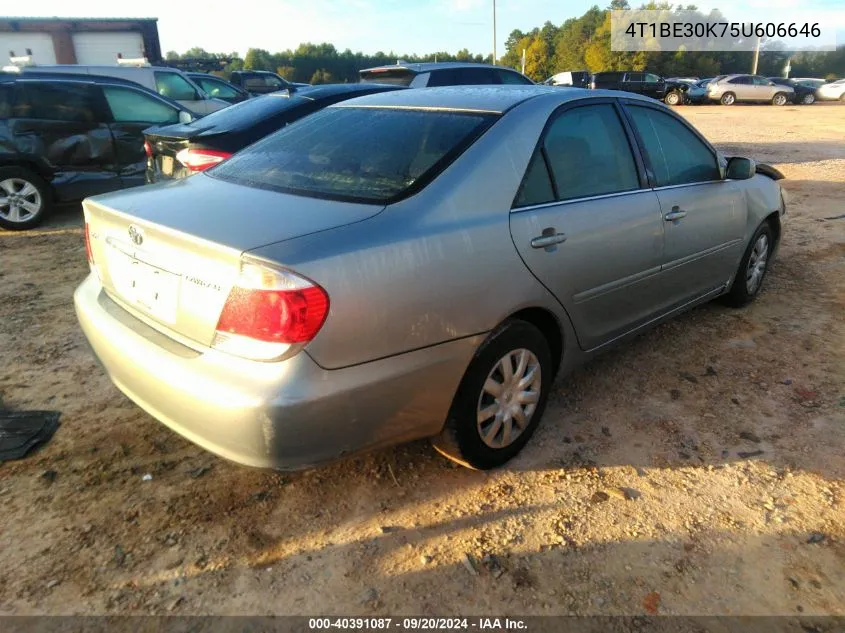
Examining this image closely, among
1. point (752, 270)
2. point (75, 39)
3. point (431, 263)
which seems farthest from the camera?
point (75, 39)

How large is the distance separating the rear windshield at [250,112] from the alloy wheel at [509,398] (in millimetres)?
3603

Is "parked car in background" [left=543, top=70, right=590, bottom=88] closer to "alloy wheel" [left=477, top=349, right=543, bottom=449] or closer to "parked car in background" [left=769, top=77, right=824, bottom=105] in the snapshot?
"parked car in background" [left=769, top=77, right=824, bottom=105]

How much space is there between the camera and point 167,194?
251 centimetres

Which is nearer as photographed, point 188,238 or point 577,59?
point 188,238

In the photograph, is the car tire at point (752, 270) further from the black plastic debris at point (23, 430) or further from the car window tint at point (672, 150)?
A: the black plastic debris at point (23, 430)

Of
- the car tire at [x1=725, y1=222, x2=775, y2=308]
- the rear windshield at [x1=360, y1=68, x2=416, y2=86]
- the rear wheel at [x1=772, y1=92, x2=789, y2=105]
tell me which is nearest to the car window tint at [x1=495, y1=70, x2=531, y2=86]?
the rear windshield at [x1=360, y1=68, x2=416, y2=86]

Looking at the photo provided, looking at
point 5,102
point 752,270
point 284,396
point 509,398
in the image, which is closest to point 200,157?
point 5,102

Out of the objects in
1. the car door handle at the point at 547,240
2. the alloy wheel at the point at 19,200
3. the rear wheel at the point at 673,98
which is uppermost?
the car door handle at the point at 547,240

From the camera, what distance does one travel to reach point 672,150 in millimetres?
3521

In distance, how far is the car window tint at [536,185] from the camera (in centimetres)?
254

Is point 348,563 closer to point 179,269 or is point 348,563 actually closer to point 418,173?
point 179,269

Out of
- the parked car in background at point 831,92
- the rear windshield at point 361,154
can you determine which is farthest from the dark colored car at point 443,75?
the parked car in background at point 831,92

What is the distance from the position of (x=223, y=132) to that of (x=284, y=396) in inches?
149

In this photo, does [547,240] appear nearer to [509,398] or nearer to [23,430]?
[509,398]
